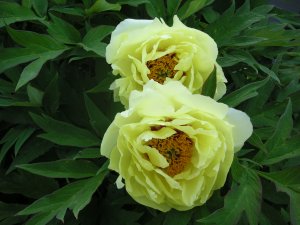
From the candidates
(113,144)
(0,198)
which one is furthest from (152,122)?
(0,198)

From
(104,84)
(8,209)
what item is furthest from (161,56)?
(8,209)

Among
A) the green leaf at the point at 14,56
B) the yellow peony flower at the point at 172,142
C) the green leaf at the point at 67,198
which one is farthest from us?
the green leaf at the point at 14,56

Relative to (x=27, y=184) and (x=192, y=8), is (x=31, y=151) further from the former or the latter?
(x=192, y=8)

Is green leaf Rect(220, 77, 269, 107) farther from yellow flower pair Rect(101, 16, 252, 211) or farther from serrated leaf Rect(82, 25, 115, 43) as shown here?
serrated leaf Rect(82, 25, 115, 43)

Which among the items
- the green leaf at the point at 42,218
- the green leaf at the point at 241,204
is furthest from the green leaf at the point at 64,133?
the green leaf at the point at 241,204

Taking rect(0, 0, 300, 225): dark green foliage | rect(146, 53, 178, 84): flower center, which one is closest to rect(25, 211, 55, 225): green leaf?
rect(0, 0, 300, 225): dark green foliage

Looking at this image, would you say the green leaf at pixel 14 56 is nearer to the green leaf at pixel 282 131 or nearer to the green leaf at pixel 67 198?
the green leaf at pixel 67 198
